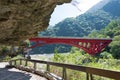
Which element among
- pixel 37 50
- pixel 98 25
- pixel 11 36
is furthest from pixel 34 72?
pixel 98 25

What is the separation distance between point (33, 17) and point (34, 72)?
4133mm

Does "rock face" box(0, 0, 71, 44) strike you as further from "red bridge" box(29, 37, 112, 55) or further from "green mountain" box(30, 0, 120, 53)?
"green mountain" box(30, 0, 120, 53)

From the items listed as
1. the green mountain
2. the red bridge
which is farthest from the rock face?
the green mountain

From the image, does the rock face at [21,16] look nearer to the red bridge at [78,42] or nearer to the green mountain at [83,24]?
the red bridge at [78,42]

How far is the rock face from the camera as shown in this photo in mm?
8312

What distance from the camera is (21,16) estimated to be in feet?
31.6

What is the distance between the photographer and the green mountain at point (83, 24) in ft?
305

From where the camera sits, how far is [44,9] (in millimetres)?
10391

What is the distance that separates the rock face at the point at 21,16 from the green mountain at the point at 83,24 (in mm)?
57569

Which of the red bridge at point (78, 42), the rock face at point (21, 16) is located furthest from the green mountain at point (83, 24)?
the rock face at point (21, 16)

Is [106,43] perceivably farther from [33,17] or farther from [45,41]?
[33,17]

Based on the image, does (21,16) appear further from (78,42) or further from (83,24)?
(83,24)

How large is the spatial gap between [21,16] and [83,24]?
12520cm

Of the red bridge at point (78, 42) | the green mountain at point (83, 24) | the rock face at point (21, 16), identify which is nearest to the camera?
the rock face at point (21, 16)
